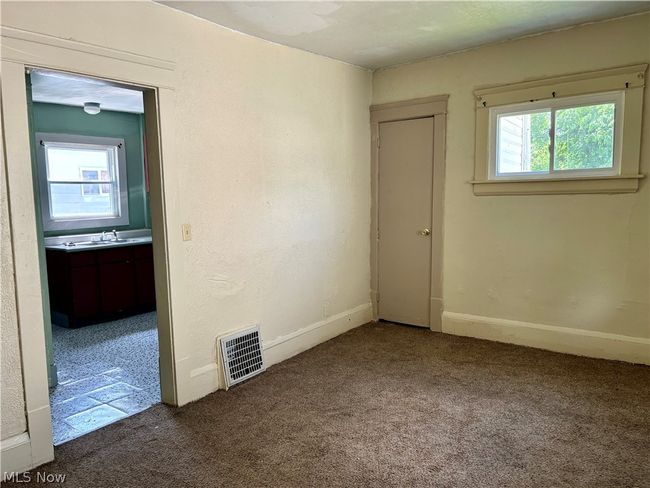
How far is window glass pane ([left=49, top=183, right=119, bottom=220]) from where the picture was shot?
5234 mm

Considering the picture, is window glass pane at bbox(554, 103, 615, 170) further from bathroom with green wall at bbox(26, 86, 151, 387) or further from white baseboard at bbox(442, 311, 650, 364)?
bathroom with green wall at bbox(26, 86, 151, 387)

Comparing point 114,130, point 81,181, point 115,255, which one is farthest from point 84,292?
point 114,130

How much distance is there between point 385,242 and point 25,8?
11.1 ft

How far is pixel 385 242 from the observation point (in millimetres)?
4602

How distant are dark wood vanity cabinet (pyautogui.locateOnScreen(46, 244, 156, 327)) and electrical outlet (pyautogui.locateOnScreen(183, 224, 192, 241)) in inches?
93.3

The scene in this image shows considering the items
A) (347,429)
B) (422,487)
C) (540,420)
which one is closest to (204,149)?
(347,429)

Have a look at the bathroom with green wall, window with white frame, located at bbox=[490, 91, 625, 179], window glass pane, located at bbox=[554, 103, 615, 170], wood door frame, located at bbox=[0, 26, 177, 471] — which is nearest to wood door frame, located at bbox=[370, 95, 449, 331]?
window with white frame, located at bbox=[490, 91, 625, 179]

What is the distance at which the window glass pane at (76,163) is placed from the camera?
5.20m

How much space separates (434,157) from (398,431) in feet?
8.34

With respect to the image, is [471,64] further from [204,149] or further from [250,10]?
[204,149]

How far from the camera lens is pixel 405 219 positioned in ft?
14.6

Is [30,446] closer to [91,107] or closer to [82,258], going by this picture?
[82,258]

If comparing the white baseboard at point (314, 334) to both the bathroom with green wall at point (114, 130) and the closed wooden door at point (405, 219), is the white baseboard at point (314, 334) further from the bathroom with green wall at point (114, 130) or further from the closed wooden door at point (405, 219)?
the bathroom with green wall at point (114, 130)

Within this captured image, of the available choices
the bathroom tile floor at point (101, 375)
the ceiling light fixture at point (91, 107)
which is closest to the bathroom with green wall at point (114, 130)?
the ceiling light fixture at point (91, 107)
